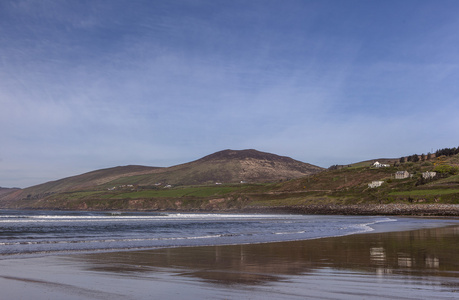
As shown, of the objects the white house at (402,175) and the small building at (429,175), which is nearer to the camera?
the small building at (429,175)

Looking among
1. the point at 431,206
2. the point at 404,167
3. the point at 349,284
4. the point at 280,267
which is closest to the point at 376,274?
the point at 349,284

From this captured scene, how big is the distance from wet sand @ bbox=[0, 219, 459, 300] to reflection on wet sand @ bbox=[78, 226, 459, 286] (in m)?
0.03

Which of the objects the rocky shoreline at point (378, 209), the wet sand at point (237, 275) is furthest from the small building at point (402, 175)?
the wet sand at point (237, 275)

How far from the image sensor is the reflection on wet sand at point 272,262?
12781 millimetres

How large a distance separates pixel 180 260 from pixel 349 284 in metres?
8.06

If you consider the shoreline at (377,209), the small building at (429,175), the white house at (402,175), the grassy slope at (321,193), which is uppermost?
the white house at (402,175)

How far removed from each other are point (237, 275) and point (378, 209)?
3622 inches

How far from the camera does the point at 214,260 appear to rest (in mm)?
16703

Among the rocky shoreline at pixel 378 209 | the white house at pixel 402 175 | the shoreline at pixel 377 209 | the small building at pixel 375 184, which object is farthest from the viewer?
the white house at pixel 402 175

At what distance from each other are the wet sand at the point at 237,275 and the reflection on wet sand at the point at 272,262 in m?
0.03

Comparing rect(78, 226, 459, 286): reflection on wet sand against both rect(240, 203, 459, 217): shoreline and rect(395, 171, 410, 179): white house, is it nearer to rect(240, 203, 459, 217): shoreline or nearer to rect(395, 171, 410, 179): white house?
rect(240, 203, 459, 217): shoreline

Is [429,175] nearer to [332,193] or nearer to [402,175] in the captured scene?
[402,175]

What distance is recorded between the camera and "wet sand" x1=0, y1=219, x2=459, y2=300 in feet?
31.8

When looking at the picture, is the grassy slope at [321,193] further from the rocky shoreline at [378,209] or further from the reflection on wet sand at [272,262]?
the reflection on wet sand at [272,262]
